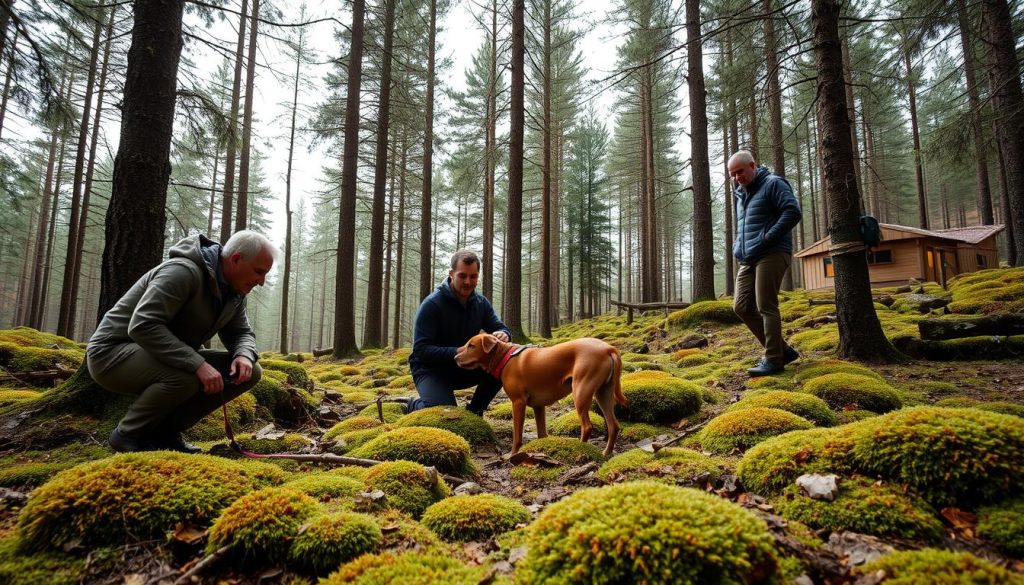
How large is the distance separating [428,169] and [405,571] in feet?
54.5

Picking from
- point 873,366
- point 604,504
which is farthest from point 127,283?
point 873,366

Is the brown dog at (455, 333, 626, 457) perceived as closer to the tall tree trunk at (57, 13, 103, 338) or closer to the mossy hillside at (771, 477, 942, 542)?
the mossy hillside at (771, 477, 942, 542)

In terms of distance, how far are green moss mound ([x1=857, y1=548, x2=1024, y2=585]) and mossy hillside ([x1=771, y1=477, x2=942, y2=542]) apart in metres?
0.41

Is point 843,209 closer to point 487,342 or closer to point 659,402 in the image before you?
point 659,402

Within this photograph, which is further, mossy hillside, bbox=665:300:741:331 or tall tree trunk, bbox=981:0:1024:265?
mossy hillside, bbox=665:300:741:331

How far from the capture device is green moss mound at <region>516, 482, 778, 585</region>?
1164mm

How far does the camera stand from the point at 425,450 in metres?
3.10

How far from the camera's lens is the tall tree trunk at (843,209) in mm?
5453

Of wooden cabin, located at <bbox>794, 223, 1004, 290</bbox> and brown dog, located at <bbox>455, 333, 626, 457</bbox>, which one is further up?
wooden cabin, located at <bbox>794, 223, 1004, 290</bbox>

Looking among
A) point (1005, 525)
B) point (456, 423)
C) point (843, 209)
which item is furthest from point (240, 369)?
A: point (843, 209)

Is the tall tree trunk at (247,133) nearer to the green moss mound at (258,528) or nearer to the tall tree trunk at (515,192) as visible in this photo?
the tall tree trunk at (515,192)

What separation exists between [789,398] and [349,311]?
11877 millimetres

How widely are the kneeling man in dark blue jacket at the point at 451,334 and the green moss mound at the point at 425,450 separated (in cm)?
147

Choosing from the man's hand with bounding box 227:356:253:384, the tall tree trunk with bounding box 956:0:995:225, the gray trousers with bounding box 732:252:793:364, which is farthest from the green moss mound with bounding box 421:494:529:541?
the tall tree trunk with bounding box 956:0:995:225
